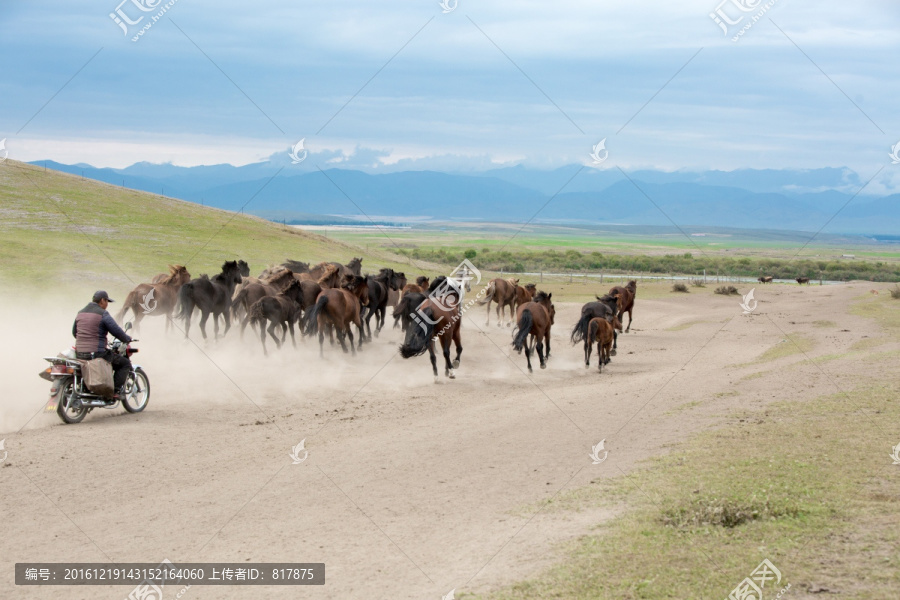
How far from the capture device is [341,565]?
23.4ft

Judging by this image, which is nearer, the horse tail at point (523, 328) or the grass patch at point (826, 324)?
the horse tail at point (523, 328)

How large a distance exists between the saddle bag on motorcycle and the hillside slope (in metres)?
20.7

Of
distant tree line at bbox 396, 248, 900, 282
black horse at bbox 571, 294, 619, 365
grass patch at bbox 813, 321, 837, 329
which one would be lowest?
grass patch at bbox 813, 321, 837, 329

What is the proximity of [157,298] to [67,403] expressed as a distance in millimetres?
9960

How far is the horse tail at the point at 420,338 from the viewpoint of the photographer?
16906 mm

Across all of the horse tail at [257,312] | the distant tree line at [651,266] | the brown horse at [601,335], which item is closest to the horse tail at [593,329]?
the brown horse at [601,335]

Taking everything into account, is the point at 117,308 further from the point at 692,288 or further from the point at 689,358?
the point at 692,288

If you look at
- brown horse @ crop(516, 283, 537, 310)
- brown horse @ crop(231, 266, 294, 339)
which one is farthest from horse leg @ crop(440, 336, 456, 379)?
brown horse @ crop(516, 283, 537, 310)

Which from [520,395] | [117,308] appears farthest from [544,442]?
[117,308]

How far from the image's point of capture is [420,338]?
17.1m

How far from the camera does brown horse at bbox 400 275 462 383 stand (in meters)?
17.0

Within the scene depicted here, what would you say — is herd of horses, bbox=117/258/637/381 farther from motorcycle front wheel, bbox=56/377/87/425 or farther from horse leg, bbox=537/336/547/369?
motorcycle front wheel, bbox=56/377/87/425

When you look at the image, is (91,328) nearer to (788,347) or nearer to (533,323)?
(533,323)

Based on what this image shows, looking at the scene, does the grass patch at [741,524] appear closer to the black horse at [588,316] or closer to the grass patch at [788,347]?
the black horse at [588,316]
